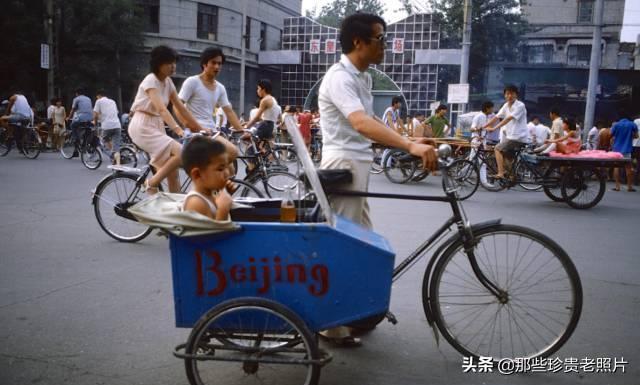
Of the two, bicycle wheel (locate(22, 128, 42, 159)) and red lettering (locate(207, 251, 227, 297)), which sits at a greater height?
red lettering (locate(207, 251, 227, 297))

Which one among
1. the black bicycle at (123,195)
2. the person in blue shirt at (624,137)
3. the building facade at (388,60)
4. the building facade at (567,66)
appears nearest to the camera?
the black bicycle at (123,195)

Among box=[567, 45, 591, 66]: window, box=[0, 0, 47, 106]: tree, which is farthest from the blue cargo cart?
box=[567, 45, 591, 66]: window

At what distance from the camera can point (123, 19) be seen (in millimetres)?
24859

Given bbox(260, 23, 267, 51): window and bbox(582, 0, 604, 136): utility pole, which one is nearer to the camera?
bbox(582, 0, 604, 136): utility pole

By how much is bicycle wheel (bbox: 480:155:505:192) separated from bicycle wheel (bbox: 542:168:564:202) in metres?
1.31

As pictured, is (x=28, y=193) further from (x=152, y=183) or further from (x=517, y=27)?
(x=517, y=27)

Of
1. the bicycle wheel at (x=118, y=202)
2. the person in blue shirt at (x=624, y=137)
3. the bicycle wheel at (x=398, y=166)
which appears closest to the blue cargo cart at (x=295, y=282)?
the bicycle wheel at (x=118, y=202)

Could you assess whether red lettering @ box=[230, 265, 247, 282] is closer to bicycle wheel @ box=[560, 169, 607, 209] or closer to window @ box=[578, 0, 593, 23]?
bicycle wheel @ box=[560, 169, 607, 209]

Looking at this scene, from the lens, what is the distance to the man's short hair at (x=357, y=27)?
301cm

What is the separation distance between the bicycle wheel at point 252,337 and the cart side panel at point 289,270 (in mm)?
73

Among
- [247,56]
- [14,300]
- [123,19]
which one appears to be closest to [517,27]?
[247,56]

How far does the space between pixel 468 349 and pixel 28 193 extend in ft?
25.0

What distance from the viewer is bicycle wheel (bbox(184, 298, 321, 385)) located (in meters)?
2.38

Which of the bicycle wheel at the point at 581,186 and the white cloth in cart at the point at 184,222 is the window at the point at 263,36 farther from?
the white cloth in cart at the point at 184,222
